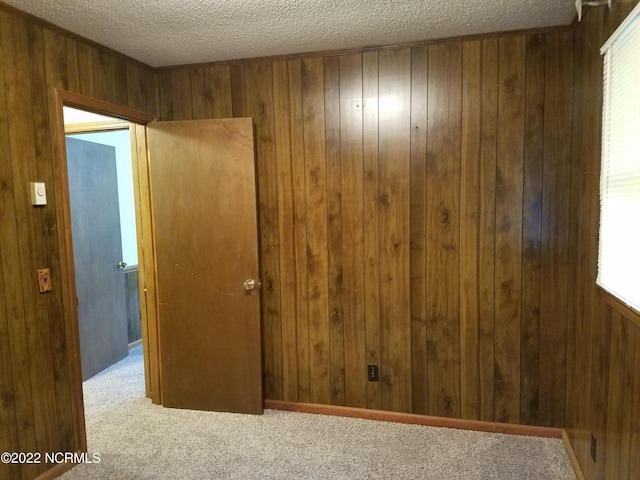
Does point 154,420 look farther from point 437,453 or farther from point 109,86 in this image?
point 109,86

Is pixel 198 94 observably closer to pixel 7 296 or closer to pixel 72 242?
pixel 72 242

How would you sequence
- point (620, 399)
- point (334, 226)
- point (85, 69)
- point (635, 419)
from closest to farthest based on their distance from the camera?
point (635, 419)
point (620, 399)
point (85, 69)
point (334, 226)

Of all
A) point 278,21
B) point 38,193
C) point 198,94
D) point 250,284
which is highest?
point 278,21

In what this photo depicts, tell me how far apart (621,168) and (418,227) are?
1.13 m

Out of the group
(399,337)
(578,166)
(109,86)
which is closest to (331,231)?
(399,337)

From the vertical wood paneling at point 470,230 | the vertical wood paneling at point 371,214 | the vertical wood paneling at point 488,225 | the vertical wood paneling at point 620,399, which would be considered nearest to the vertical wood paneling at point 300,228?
the vertical wood paneling at point 371,214

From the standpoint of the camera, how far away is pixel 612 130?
1591 millimetres

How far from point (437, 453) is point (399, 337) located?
2.26 feet

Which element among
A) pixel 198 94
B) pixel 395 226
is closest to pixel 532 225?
pixel 395 226

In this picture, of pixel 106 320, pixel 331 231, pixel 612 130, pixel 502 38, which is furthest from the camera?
pixel 106 320

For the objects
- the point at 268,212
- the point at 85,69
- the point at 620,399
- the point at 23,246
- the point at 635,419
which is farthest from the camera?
the point at 268,212

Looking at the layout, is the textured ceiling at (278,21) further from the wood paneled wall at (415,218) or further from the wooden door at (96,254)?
the wooden door at (96,254)

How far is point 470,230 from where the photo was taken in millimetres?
2404

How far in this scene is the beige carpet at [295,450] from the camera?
2.12m
